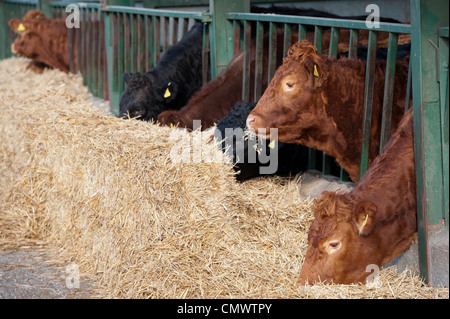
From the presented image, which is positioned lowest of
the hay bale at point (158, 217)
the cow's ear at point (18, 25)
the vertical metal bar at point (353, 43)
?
the hay bale at point (158, 217)

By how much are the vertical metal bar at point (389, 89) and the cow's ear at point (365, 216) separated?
0.95 meters

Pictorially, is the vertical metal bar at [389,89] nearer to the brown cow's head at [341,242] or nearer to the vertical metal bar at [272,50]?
the brown cow's head at [341,242]

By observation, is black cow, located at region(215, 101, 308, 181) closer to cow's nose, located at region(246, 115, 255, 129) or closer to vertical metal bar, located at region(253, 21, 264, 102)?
cow's nose, located at region(246, 115, 255, 129)

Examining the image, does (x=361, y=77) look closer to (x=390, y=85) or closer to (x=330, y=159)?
(x=390, y=85)

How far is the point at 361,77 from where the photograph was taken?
438 centimetres

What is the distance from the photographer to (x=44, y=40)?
9.62 meters

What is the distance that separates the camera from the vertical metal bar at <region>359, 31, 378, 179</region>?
4211 millimetres

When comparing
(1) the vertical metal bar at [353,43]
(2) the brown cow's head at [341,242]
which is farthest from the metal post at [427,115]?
(1) the vertical metal bar at [353,43]

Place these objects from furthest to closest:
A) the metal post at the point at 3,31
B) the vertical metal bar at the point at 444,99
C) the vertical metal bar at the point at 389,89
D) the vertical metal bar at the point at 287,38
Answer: the metal post at the point at 3,31 → the vertical metal bar at the point at 287,38 → the vertical metal bar at the point at 389,89 → the vertical metal bar at the point at 444,99

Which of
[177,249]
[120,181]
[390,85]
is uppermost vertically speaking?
[390,85]

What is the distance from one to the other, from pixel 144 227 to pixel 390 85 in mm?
1890

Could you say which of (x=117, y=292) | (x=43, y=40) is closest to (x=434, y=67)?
(x=117, y=292)

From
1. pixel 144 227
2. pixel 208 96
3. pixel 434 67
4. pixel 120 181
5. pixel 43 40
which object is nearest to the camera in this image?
pixel 434 67

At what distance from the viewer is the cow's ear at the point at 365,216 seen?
11.0 ft
